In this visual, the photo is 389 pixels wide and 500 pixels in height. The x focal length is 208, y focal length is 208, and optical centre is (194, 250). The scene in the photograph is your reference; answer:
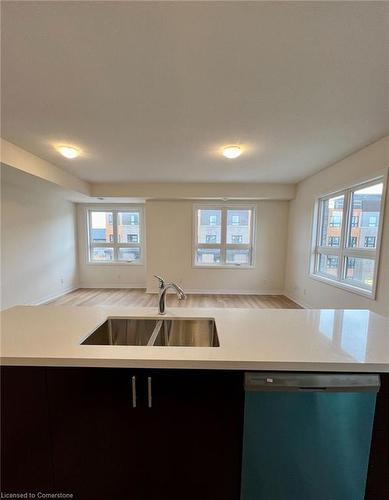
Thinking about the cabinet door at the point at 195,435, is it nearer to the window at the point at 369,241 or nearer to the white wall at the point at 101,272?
the window at the point at 369,241

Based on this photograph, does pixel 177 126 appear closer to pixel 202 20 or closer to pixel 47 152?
pixel 202 20

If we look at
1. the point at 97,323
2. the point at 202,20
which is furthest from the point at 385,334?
the point at 202,20

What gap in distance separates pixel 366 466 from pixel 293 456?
32 cm

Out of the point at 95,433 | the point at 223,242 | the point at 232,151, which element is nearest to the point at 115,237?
the point at 223,242

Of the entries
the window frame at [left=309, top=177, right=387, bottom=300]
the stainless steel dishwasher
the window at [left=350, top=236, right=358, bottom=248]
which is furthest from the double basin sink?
the window at [left=350, top=236, right=358, bottom=248]

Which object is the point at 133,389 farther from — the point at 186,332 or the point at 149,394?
the point at 186,332

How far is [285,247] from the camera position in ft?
17.2

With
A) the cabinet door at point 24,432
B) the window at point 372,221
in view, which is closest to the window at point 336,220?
the window at point 372,221

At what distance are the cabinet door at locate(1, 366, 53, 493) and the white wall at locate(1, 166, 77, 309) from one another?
10.7 ft

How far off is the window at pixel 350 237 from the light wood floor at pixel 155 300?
1.17 meters

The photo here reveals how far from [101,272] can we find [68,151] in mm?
3617

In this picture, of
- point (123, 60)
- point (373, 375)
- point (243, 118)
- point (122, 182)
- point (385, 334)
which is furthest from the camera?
point (122, 182)

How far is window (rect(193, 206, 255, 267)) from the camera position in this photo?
528cm

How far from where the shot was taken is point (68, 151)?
2924 mm
